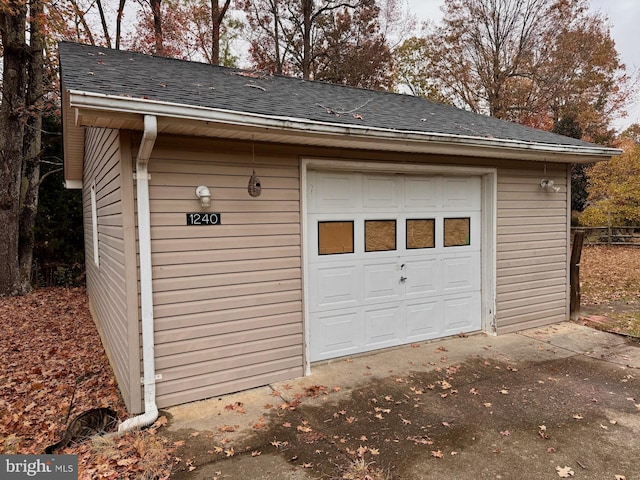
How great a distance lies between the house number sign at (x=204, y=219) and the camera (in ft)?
12.0

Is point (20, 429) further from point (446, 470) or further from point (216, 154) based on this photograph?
point (446, 470)

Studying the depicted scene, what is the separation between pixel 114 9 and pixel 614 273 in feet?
56.5

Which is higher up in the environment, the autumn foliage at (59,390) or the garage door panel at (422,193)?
the garage door panel at (422,193)

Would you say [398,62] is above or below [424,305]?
above

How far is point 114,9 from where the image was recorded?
44.5 ft

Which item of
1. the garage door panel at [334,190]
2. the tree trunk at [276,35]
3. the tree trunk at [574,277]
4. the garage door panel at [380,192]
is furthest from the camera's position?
the tree trunk at [276,35]

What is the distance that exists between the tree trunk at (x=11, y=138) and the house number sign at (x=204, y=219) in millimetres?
7598

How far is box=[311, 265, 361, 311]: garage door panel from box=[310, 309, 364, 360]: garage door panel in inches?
4.5

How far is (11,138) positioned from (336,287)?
8.54 meters

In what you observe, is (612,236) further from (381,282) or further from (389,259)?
(381,282)

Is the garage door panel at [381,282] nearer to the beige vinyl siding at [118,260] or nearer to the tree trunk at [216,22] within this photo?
the beige vinyl siding at [118,260]

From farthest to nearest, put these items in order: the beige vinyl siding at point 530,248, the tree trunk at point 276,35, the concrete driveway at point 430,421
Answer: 1. the tree trunk at point 276,35
2. the beige vinyl siding at point 530,248
3. the concrete driveway at point 430,421

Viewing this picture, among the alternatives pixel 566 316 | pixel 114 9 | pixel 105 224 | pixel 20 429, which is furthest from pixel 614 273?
pixel 114 9

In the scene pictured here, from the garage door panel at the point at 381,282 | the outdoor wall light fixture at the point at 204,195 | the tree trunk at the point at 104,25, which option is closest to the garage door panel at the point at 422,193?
the garage door panel at the point at 381,282
